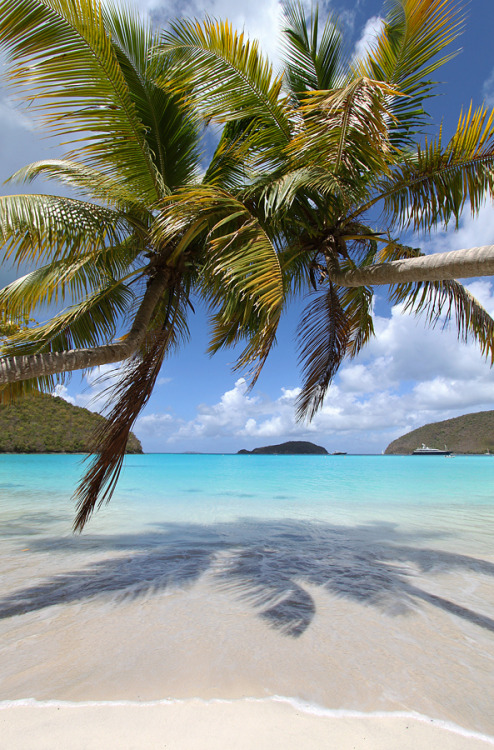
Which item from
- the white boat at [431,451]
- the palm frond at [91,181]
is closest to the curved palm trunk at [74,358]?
the palm frond at [91,181]

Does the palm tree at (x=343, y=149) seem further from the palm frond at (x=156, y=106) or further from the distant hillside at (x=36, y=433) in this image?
the distant hillside at (x=36, y=433)

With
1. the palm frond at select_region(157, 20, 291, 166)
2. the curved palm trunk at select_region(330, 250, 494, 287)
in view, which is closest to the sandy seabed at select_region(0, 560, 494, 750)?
the curved palm trunk at select_region(330, 250, 494, 287)

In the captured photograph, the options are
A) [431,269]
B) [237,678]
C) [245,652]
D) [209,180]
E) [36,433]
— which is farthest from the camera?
[36,433]

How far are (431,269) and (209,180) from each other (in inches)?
98.9

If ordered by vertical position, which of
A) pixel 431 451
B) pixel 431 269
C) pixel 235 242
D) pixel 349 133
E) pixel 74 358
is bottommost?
pixel 431 451

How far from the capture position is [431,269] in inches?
112

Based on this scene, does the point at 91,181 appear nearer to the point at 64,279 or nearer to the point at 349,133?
the point at 64,279

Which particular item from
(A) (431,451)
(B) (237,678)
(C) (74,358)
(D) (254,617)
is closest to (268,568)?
(D) (254,617)

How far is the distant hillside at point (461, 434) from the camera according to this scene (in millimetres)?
68625

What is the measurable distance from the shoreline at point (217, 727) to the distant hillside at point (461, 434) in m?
72.2

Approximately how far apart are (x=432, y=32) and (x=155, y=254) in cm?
281

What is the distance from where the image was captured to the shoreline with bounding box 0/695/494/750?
70.7 inches

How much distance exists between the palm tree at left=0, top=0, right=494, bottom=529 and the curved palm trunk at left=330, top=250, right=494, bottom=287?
0.01 meters

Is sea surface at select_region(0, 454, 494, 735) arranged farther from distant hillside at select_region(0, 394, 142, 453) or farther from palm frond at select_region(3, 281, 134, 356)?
distant hillside at select_region(0, 394, 142, 453)
